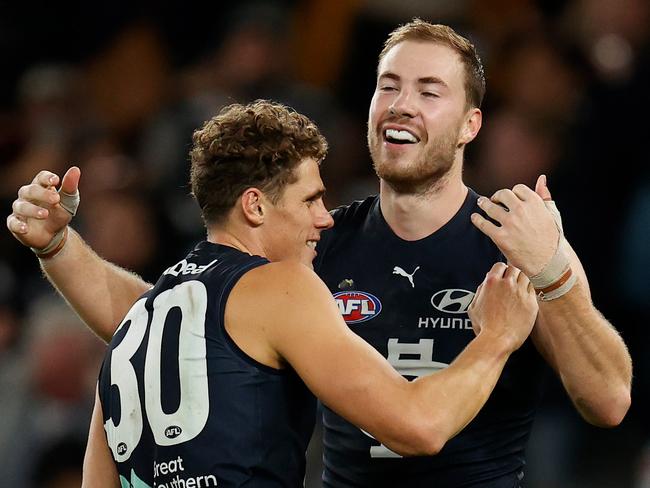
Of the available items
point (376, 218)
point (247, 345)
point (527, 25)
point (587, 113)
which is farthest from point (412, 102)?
point (527, 25)

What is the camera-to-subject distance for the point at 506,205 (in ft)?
13.3

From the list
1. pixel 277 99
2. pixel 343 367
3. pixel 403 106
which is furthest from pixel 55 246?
pixel 277 99

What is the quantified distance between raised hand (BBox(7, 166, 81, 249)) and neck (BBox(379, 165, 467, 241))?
1.13 metres

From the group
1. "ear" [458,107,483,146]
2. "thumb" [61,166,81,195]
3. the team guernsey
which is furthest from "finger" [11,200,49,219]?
"ear" [458,107,483,146]

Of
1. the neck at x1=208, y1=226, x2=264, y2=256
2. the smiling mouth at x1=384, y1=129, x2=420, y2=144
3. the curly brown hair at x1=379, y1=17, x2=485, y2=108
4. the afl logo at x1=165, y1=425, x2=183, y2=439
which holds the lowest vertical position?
the afl logo at x1=165, y1=425, x2=183, y2=439

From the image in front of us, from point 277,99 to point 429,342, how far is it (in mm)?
4178

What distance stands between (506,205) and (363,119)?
4831 mm

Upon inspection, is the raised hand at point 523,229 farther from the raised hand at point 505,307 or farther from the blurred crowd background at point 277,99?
the blurred crowd background at point 277,99

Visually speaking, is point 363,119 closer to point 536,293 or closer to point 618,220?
point 618,220

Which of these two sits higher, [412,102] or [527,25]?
[527,25]

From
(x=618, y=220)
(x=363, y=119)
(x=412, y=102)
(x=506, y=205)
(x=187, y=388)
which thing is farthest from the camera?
(x=363, y=119)

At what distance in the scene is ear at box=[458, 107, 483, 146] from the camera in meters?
4.71

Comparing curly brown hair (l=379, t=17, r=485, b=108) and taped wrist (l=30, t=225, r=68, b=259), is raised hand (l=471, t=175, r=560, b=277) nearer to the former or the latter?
curly brown hair (l=379, t=17, r=485, b=108)

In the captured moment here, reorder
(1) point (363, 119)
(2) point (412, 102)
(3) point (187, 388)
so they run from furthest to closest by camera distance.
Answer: (1) point (363, 119)
(2) point (412, 102)
(3) point (187, 388)
